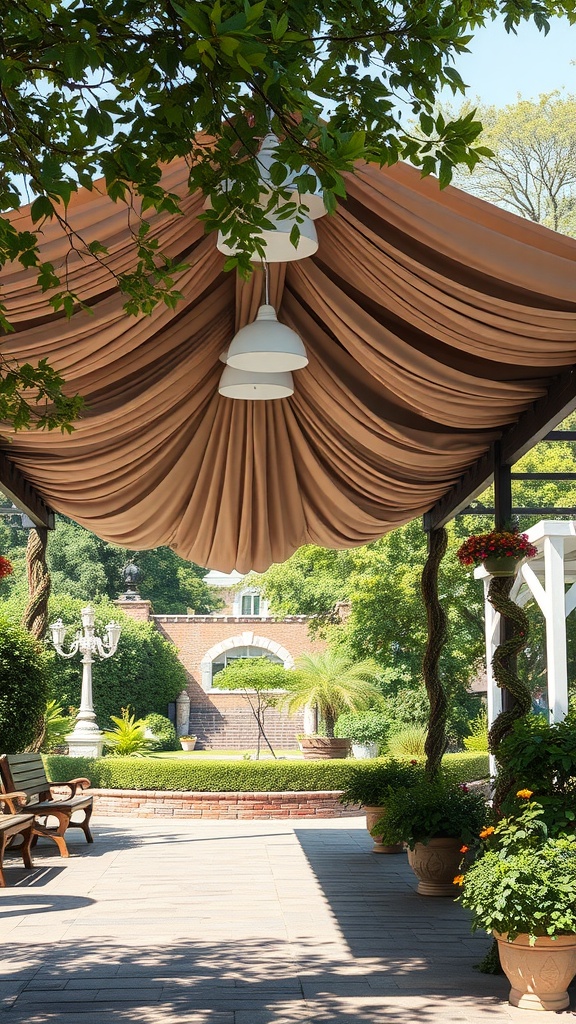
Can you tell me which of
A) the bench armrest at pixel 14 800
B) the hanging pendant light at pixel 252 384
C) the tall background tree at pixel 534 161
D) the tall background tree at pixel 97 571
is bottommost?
the bench armrest at pixel 14 800

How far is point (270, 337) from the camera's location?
170 inches

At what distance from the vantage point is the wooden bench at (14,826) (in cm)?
698

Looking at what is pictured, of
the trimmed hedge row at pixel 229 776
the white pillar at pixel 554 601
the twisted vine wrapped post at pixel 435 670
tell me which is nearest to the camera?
the twisted vine wrapped post at pixel 435 670

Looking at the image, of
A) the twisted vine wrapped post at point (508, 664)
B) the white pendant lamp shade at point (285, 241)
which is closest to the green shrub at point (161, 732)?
the twisted vine wrapped post at point (508, 664)

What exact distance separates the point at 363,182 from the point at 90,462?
3144 mm

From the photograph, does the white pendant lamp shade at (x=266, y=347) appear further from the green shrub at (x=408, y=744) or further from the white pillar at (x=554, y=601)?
the green shrub at (x=408, y=744)

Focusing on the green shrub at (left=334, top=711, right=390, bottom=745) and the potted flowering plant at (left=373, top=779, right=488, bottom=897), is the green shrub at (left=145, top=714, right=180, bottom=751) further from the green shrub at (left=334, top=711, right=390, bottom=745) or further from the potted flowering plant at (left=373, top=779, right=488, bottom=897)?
the potted flowering plant at (left=373, top=779, right=488, bottom=897)

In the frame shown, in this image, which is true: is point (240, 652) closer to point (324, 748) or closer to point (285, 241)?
point (324, 748)

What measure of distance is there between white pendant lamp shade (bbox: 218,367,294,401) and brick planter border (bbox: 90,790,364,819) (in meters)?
8.31

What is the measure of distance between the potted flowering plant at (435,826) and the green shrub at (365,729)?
945 centimetres

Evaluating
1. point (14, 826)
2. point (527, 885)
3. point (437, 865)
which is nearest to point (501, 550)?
point (527, 885)

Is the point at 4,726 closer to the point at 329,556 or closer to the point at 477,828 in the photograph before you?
the point at 477,828

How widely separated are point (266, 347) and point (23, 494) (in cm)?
346

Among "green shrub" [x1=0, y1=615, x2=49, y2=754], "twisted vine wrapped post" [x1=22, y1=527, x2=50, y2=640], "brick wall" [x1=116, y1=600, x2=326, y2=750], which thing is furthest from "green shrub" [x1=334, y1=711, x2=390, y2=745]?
"green shrub" [x1=0, y1=615, x2=49, y2=754]
